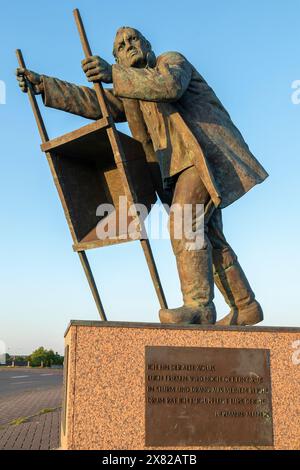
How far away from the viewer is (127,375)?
3.77 meters

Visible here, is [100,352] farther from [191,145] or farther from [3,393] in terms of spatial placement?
[3,393]

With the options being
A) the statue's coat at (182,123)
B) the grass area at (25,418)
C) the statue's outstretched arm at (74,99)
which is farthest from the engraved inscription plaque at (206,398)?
the grass area at (25,418)

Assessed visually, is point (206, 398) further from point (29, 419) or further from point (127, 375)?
point (29, 419)

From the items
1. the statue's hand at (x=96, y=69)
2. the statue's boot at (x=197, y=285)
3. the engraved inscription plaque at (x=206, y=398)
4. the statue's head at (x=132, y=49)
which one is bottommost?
the engraved inscription plaque at (x=206, y=398)

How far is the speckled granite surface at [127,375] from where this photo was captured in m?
3.64

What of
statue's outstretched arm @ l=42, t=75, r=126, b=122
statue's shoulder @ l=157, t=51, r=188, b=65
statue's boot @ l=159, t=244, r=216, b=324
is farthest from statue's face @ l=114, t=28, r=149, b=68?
statue's boot @ l=159, t=244, r=216, b=324

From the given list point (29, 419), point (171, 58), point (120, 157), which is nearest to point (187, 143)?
point (120, 157)

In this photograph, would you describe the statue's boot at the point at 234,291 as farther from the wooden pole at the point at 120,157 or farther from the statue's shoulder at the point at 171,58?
the statue's shoulder at the point at 171,58

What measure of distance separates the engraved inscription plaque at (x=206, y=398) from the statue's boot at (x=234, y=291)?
607 mm

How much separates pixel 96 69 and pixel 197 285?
1906 millimetres

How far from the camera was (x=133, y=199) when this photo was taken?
4336mm

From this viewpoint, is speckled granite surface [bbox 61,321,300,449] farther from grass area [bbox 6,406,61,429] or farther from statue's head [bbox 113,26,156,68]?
grass area [bbox 6,406,61,429]

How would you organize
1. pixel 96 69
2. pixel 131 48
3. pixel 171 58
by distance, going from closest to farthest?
pixel 96 69, pixel 171 58, pixel 131 48
